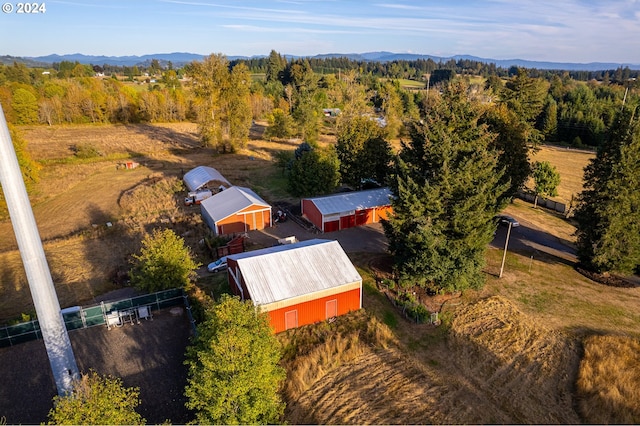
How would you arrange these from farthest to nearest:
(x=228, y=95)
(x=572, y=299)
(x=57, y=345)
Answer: (x=228, y=95) < (x=572, y=299) < (x=57, y=345)

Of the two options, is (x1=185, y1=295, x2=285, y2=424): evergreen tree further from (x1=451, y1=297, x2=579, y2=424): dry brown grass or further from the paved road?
the paved road

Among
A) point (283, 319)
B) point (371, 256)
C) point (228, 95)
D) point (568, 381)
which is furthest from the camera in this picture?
point (228, 95)

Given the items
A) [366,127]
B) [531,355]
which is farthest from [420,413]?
[366,127]

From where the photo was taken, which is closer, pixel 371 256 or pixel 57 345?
pixel 57 345

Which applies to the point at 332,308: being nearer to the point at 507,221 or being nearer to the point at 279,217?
the point at 279,217

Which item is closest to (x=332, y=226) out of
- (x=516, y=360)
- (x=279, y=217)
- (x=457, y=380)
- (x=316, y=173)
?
(x=279, y=217)

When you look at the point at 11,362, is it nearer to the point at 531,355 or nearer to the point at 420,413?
the point at 420,413

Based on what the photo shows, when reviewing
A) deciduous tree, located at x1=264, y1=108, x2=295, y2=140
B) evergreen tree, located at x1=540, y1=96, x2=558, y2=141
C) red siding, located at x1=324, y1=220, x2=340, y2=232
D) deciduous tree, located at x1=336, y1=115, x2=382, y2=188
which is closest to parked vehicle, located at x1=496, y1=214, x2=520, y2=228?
deciduous tree, located at x1=336, y1=115, x2=382, y2=188
